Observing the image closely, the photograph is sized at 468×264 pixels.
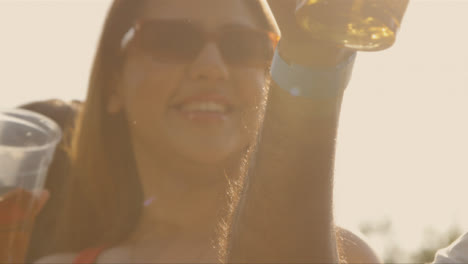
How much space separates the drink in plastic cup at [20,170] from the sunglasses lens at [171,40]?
604mm

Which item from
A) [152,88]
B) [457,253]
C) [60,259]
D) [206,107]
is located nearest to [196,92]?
[206,107]

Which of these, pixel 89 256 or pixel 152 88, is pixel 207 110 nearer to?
pixel 152 88

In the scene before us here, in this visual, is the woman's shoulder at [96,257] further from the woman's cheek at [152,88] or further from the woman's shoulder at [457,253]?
the woman's shoulder at [457,253]

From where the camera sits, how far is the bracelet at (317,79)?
1.16m

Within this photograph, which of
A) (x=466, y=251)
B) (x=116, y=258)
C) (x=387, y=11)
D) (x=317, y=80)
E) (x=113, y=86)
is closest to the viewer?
(x=387, y=11)

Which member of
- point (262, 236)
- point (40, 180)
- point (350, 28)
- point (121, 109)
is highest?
point (350, 28)

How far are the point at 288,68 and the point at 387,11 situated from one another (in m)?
→ 0.26

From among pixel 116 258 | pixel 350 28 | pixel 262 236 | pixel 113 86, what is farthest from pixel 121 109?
pixel 350 28

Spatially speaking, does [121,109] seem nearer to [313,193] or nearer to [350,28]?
[313,193]

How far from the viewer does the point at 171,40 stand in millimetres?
2480

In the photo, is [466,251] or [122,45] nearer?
[466,251]

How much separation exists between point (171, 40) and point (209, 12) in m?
0.22

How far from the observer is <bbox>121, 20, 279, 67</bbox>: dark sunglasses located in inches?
95.0

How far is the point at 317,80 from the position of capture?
1.16 metres
